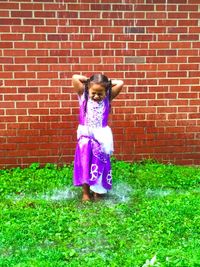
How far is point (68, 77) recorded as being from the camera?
211 inches

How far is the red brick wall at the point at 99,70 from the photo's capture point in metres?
5.23

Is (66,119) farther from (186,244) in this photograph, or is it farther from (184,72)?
(186,244)

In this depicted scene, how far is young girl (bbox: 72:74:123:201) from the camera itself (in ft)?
14.9

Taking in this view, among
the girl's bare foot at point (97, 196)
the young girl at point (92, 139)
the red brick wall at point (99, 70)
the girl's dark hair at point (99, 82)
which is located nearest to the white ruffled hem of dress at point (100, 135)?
the young girl at point (92, 139)

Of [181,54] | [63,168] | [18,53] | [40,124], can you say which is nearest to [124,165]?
[63,168]

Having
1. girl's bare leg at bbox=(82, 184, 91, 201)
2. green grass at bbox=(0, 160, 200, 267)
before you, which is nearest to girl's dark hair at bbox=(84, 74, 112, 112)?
girl's bare leg at bbox=(82, 184, 91, 201)

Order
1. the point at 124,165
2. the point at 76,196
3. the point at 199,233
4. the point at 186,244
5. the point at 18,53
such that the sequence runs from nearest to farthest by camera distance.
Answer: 1. the point at 186,244
2. the point at 199,233
3. the point at 76,196
4. the point at 18,53
5. the point at 124,165

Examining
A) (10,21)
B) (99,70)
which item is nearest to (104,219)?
(99,70)

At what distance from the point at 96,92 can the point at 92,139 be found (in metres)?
0.52

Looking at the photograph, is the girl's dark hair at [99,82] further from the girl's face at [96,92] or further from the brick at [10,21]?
the brick at [10,21]

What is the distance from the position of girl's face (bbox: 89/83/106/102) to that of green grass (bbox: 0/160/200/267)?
111 cm

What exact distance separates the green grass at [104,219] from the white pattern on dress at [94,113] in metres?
0.82

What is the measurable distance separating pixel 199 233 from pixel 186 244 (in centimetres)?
29

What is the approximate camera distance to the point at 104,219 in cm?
421
